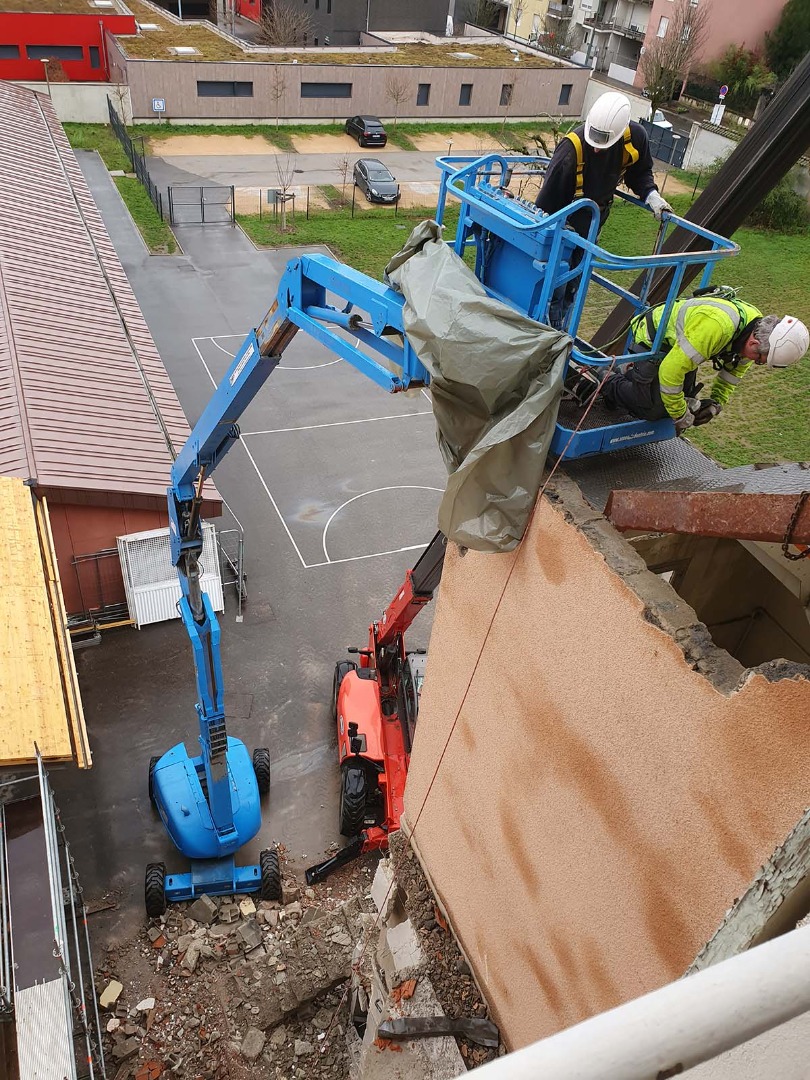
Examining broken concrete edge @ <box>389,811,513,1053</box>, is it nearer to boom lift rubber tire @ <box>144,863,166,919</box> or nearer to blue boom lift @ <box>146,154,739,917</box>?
blue boom lift @ <box>146,154,739,917</box>

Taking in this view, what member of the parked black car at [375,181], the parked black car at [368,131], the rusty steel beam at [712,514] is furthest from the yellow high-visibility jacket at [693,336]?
the parked black car at [368,131]

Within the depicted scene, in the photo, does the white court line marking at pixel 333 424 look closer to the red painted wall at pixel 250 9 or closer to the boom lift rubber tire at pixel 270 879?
the boom lift rubber tire at pixel 270 879

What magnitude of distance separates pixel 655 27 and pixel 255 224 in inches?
1445

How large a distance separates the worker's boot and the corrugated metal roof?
10.8 m

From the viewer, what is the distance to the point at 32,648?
11734 mm

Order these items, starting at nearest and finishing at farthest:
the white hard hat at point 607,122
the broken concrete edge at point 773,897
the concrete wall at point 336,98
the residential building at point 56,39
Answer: the broken concrete edge at point 773,897 → the white hard hat at point 607,122 → the residential building at point 56,39 → the concrete wall at point 336,98

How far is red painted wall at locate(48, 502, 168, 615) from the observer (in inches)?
602

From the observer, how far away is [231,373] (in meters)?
9.79

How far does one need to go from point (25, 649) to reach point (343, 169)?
33.7 meters

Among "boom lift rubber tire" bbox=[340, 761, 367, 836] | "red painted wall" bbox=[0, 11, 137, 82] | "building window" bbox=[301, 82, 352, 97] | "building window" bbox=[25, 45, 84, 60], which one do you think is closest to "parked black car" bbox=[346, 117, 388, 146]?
"building window" bbox=[301, 82, 352, 97]

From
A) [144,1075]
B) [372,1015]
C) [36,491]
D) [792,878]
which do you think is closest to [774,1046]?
[792,878]

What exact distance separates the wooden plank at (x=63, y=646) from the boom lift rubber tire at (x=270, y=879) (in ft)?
10.1

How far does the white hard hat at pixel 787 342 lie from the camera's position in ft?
20.8

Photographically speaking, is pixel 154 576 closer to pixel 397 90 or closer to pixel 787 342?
pixel 787 342
